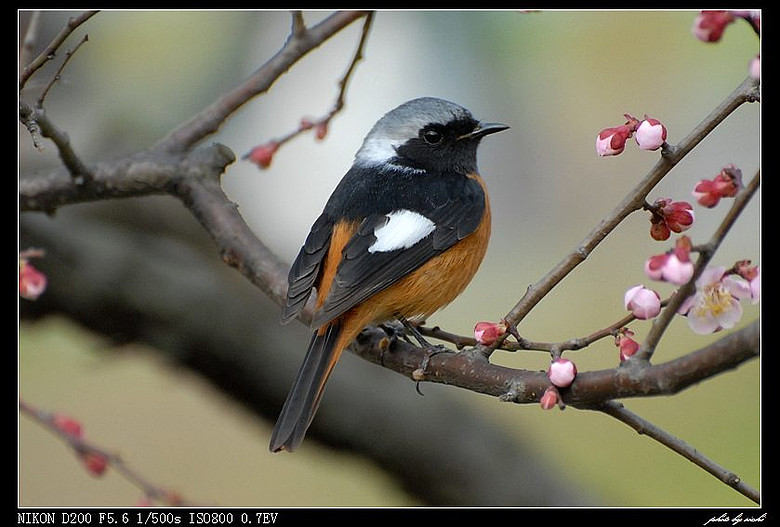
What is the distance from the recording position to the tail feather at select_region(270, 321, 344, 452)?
2539 mm

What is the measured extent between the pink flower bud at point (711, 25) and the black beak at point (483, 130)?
1889 mm

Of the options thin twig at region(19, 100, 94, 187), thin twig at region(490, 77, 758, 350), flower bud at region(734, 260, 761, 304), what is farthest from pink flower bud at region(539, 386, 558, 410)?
thin twig at region(19, 100, 94, 187)

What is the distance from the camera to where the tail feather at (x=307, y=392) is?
2.54 m

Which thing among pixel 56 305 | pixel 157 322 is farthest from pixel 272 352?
pixel 56 305

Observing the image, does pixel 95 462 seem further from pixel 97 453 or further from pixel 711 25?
pixel 711 25

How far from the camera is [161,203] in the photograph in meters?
4.20

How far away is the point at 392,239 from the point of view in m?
3.06

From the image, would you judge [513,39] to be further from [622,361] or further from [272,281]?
[622,361]

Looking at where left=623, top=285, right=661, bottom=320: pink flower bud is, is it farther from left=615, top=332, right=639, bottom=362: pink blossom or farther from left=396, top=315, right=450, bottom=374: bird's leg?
left=396, top=315, right=450, bottom=374: bird's leg

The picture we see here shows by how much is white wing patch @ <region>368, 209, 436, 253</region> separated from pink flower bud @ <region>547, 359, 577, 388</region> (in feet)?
4.34

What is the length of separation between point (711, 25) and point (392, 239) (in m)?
1.56

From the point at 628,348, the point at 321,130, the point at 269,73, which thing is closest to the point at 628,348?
the point at 628,348

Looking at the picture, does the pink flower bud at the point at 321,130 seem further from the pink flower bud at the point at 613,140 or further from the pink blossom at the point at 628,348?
the pink blossom at the point at 628,348

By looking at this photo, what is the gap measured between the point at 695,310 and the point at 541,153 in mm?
4534
